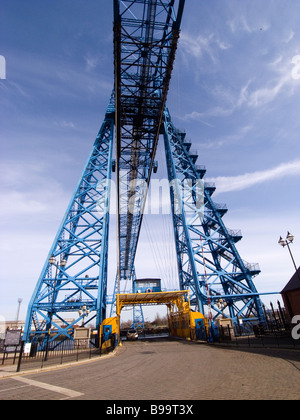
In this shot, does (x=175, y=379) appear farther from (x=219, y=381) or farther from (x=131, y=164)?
(x=131, y=164)

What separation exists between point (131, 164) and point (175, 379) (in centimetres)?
2581

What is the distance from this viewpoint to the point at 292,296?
21000 mm

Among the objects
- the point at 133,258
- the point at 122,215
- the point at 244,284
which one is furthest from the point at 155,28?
the point at 133,258

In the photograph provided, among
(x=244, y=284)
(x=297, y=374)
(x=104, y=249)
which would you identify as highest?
(x=104, y=249)

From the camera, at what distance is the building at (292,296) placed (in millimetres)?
20344

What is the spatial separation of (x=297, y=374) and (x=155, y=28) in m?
21.3

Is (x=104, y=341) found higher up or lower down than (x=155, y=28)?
lower down

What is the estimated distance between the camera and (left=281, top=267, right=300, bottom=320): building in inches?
801

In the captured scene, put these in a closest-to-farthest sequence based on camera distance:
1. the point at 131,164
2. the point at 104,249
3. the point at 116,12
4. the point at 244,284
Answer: the point at 116,12, the point at 104,249, the point at 244,284, the point at 131,164
